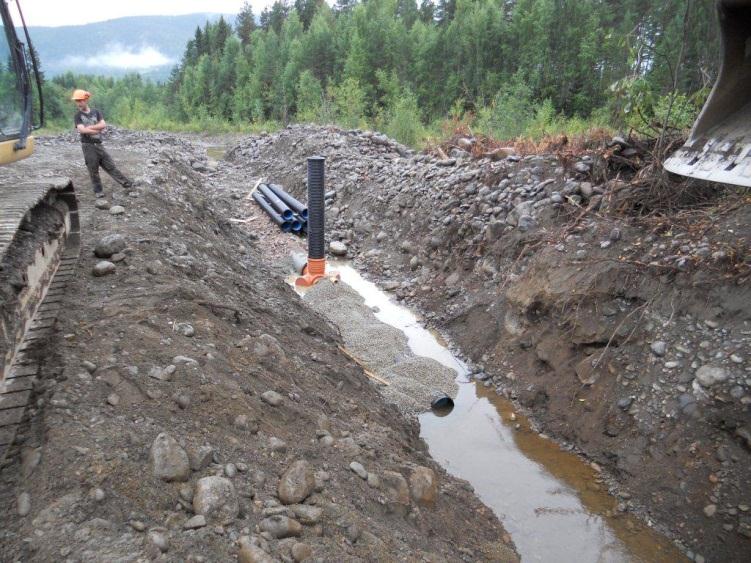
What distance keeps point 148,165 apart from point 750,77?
834 cm

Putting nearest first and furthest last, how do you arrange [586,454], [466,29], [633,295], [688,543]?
[688,543] < [586,454] < [633,295] < [466,29]

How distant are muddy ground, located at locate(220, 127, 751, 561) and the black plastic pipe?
1.34m

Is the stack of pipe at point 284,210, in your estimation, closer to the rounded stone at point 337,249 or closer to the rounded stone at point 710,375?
the rounded stone at point 337,249

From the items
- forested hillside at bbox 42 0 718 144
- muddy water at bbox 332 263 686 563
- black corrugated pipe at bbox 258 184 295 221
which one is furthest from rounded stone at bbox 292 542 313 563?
forested hillside at bbox 42 0 718 144

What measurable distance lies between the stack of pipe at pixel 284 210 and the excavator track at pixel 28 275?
5908 mm

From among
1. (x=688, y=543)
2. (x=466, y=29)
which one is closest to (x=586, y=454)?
(x=688, y=543)

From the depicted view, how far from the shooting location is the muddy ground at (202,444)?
2143 millimetres

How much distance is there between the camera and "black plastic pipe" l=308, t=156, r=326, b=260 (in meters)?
7.16

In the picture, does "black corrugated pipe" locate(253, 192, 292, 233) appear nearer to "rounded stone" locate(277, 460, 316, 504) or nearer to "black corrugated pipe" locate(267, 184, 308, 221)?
"black corrugated pipe" locate(267, 184, 308, 221)

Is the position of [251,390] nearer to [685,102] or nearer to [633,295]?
[633,295]

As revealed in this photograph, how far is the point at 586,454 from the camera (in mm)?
4562

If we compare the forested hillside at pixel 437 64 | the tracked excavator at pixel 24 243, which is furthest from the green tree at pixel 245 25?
the tracked excavator at pixel 24 243

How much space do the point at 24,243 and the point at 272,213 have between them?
24.6 feet

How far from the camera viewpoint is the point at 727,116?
3738 mm
